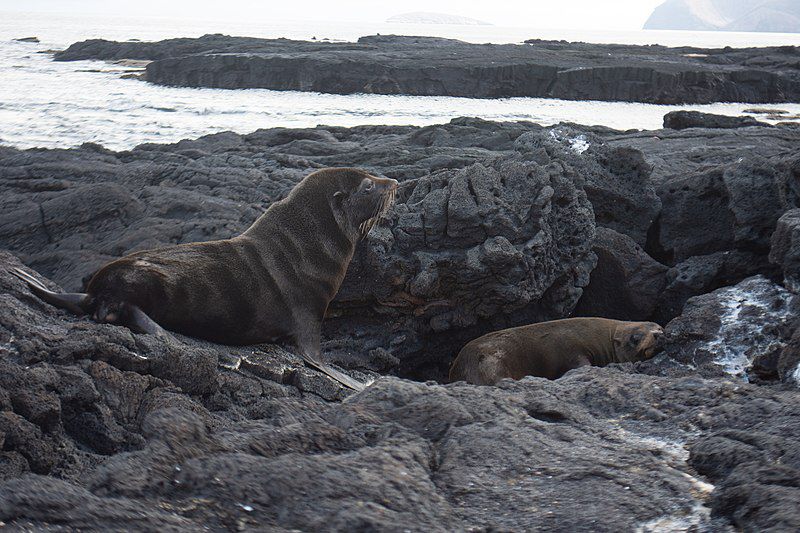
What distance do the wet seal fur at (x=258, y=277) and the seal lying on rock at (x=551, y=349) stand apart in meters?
1.46

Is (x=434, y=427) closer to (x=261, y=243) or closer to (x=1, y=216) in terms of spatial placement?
(x=261, y=243)

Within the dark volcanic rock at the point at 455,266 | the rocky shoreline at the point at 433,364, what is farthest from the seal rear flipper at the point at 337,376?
the dark volcanic rock at the point at 455,266

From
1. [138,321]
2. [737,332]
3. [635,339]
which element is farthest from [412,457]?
[635,339]

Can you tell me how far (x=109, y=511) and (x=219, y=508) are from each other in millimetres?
265

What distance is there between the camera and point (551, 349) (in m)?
7.14

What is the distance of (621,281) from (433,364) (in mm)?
2508

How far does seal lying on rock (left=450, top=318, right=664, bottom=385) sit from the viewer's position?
22.6ft

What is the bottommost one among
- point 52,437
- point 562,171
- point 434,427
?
point 52,437

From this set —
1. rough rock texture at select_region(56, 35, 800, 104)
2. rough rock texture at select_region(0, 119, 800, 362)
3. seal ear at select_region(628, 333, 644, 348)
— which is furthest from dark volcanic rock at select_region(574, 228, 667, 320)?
rough rock texture at select_region(56, 35, 800, 104)

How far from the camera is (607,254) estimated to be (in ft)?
29.6

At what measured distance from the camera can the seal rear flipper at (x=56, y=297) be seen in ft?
16.0

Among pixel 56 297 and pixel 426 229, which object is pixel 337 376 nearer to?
pixel 56 297

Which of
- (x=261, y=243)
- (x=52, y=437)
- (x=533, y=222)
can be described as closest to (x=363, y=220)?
(x=261, y=243)

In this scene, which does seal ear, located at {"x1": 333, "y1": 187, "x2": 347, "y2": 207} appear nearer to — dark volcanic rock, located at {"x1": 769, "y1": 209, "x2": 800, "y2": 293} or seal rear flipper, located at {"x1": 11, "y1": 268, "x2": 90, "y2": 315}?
seal rear flipper, located at {"x1": 11, "y1": 268, "x2": 90, "y2": 315}
